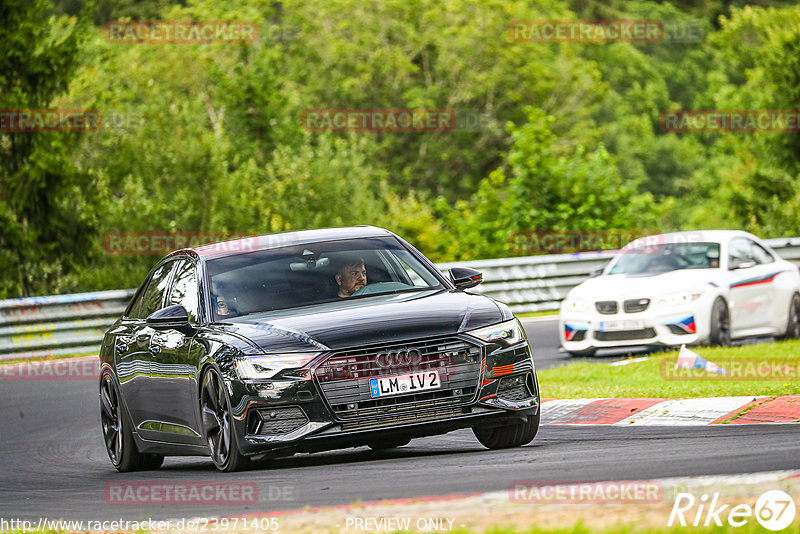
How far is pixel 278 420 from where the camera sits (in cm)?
829

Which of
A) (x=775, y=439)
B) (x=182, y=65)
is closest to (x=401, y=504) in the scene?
(x=775, y=439)

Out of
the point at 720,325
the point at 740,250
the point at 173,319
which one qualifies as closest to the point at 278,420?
the point at 173,319

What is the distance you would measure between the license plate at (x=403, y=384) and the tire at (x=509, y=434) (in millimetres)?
914

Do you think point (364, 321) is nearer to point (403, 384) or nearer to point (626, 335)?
point (403, 384)

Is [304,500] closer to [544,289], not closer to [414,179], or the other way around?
[544,289]

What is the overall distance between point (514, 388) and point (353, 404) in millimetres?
1096

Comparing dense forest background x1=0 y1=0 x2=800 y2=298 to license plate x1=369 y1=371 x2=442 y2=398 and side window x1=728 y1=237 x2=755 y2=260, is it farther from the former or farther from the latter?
license plate x1=369 y1=371 x2=442 y2=398

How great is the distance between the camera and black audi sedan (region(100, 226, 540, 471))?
827 cm

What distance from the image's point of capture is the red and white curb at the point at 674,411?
32.4 ft

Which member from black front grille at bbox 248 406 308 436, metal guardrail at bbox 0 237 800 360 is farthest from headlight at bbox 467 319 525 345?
metal guardrail at bbox 0 237 800 360

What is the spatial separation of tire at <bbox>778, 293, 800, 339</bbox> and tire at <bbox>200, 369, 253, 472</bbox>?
34.6 feet

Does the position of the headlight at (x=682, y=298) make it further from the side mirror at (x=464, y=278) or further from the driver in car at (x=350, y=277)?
the driver in car at (x=350, y=277)

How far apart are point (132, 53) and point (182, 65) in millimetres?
3020

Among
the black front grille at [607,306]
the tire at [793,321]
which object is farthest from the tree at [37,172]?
the tire at [793,321]
